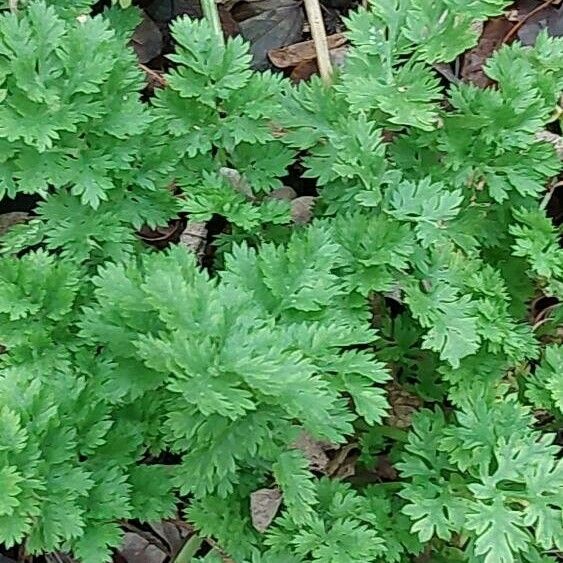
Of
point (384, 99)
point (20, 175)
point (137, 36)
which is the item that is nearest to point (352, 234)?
point (384, 99)

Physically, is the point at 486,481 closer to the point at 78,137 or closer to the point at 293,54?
the point at 78,137

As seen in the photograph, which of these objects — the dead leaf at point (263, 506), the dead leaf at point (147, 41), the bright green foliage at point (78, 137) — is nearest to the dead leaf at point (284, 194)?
the bright green foliage at point (78, 137)

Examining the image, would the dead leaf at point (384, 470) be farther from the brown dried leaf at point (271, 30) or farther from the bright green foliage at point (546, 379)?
the brown dried leaf at point (271, 30)

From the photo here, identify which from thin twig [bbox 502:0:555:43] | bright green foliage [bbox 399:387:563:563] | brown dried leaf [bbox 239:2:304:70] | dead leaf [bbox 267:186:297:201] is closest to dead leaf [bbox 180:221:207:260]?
dead leaf [bbox 267:186:297:201]

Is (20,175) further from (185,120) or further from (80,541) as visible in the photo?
(80,541)

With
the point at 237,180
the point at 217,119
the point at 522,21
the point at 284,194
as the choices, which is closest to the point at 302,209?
the point at 284,194

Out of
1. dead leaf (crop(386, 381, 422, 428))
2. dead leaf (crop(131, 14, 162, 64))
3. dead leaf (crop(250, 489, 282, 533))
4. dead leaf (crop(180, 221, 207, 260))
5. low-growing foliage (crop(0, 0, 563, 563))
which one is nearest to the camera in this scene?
low-growing foliage (crop(0, 0, 563, 563))

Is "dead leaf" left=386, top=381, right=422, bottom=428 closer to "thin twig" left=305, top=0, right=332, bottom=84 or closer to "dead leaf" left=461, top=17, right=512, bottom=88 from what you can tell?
"thin twig" left=305, top=0, right=332, bottom=84
